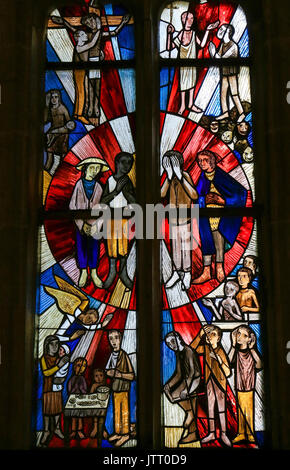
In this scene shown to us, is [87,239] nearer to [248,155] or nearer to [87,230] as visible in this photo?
[87,230]

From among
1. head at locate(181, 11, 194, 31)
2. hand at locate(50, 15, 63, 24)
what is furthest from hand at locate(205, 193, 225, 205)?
hand at locate(50, 15, 63, 24)

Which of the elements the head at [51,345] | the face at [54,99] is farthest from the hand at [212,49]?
the head at [51,345]

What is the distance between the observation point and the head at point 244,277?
6.47 m

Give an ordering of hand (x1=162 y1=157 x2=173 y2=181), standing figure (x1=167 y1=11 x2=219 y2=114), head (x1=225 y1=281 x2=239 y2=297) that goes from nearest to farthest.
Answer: head (x1=225 y1=281 x2=239 y2=297) → hand (x1=162 y1=157 x2=173 y2=181) → standing figure (x1=167 y1=11 x2=219 y2=114)

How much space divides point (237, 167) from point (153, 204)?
0.72 m

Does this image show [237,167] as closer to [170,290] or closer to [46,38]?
[170,290]

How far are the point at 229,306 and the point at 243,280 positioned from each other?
22 cm

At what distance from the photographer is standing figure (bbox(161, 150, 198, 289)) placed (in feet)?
21.4

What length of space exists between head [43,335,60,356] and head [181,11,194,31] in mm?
2652

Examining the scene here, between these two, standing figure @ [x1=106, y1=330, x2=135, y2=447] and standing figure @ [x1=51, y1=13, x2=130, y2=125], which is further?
standing figure @ [x1=51, y1=13, x2=130, y2=125]

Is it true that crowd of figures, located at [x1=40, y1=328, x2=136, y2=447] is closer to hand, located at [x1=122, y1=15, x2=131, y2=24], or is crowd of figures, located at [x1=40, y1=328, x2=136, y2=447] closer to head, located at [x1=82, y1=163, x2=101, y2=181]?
head, located at [x1=82, y1=163, x2=101, y2=181]

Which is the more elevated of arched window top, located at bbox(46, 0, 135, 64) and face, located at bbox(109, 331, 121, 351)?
arched window top, located at bbox(46, 0, 135, 64)

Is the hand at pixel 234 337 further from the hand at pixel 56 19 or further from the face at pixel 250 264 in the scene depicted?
the hand at pixel 56 19

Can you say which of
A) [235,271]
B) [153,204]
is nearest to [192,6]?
[153,204]
